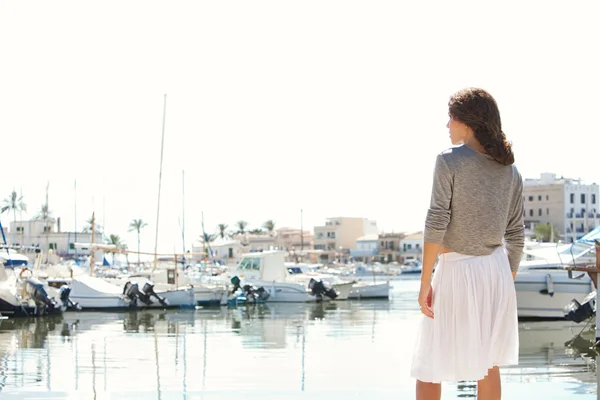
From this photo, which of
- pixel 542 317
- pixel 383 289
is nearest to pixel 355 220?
pixel 383 289

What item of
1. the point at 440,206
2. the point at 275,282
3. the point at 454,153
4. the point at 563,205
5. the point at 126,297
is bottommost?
the point at 126,297

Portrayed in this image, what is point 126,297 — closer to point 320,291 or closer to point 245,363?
point 320,291

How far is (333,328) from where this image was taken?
1986 centimetres

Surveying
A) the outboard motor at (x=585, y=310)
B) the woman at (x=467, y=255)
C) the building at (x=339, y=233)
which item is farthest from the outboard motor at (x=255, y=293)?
the building at (x=339, y=233)

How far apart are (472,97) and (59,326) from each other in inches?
750

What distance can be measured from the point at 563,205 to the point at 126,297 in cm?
9190

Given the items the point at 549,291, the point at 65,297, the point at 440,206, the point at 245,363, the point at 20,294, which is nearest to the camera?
the point at 440,206

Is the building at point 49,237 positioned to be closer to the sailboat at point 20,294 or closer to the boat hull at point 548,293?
the sailboat at point 20,294

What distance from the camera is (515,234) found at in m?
4.30

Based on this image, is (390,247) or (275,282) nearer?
(275,282)

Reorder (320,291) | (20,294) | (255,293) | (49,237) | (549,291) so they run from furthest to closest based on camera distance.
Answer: (49,237) → (320,291) → (255,293) → (20,294) → (549,291)

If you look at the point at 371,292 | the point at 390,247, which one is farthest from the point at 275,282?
the point at 390,247

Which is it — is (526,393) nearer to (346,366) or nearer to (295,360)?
(346,366)

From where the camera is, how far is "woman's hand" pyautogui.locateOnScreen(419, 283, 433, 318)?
403cm
